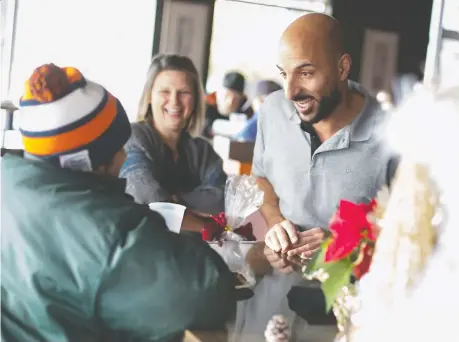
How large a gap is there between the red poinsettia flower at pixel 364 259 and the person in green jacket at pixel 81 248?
22cm

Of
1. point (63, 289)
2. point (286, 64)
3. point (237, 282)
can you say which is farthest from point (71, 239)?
point (286, 64)

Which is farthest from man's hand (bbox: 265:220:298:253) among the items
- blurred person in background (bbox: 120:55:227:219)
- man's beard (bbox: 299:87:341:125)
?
man's beard (bbox: 299:87:341:125)

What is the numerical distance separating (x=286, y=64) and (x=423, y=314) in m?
0.65

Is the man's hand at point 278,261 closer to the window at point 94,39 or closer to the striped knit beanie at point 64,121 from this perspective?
the window at point 94,39

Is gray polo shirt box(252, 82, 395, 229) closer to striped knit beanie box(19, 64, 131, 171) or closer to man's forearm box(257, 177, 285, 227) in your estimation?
man's forearm box(257, 177, 285, 227)

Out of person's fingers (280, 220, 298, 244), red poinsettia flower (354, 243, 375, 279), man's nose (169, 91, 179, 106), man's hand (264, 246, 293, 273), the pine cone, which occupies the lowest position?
the pine cone

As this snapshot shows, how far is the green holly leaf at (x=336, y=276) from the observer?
2.95 ft

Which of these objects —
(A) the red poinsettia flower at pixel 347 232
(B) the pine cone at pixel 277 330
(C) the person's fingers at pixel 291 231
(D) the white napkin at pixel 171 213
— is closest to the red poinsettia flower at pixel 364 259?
(A) the red poinsettia flower at pixel 347 232

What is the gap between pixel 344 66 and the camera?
1.33 m

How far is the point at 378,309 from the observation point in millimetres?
856

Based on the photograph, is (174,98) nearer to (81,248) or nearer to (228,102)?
(228,102)

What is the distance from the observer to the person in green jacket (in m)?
0.89

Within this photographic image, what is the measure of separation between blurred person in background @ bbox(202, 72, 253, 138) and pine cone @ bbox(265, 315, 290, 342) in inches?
21.3

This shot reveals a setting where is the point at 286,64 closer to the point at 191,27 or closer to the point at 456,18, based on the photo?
the point at 191,27
